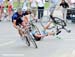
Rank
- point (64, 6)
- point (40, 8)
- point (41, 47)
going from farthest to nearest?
point (40, 8) < point (64, 6) < point (41, 47)

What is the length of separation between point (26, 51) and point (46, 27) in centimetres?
372

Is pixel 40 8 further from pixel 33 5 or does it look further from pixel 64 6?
pixel 64 6

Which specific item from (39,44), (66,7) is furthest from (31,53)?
(66,7)

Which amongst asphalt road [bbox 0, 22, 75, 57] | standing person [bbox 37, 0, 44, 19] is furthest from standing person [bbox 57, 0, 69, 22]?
asphalt road [bbox 0, 22, 75, 57]

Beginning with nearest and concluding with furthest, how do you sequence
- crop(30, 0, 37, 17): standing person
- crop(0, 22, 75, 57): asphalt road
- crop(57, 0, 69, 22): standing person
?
crop(0, 22, 75, 57): asphalt road → crop(57, 0, 69, 22): standing person → crop(30, 0, 37, 17): standing person

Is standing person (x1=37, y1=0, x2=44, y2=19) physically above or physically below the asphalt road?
below

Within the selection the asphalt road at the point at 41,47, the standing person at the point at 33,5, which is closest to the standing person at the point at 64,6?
the standing person at the point at 33,5

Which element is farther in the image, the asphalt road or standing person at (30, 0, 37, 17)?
standing person at (30, 0, 37, 17)

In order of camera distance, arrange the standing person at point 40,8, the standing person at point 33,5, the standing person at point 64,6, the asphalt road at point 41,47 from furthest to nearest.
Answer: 1. the standing person at point 33,5
2. the standing person at point 40,8
3. the standing person at point 64,6
4. the asphalt road at point 41,47

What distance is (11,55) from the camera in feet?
39.1

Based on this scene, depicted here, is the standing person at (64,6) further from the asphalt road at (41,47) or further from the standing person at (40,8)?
the asphalt road at (41,47)

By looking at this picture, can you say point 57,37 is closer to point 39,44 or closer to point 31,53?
point 39,44

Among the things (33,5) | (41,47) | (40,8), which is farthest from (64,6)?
(41,47)

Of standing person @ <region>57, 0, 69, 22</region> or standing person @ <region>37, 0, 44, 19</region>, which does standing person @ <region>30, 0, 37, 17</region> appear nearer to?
standing person @ <region>37, 0, 44, 19</region>
